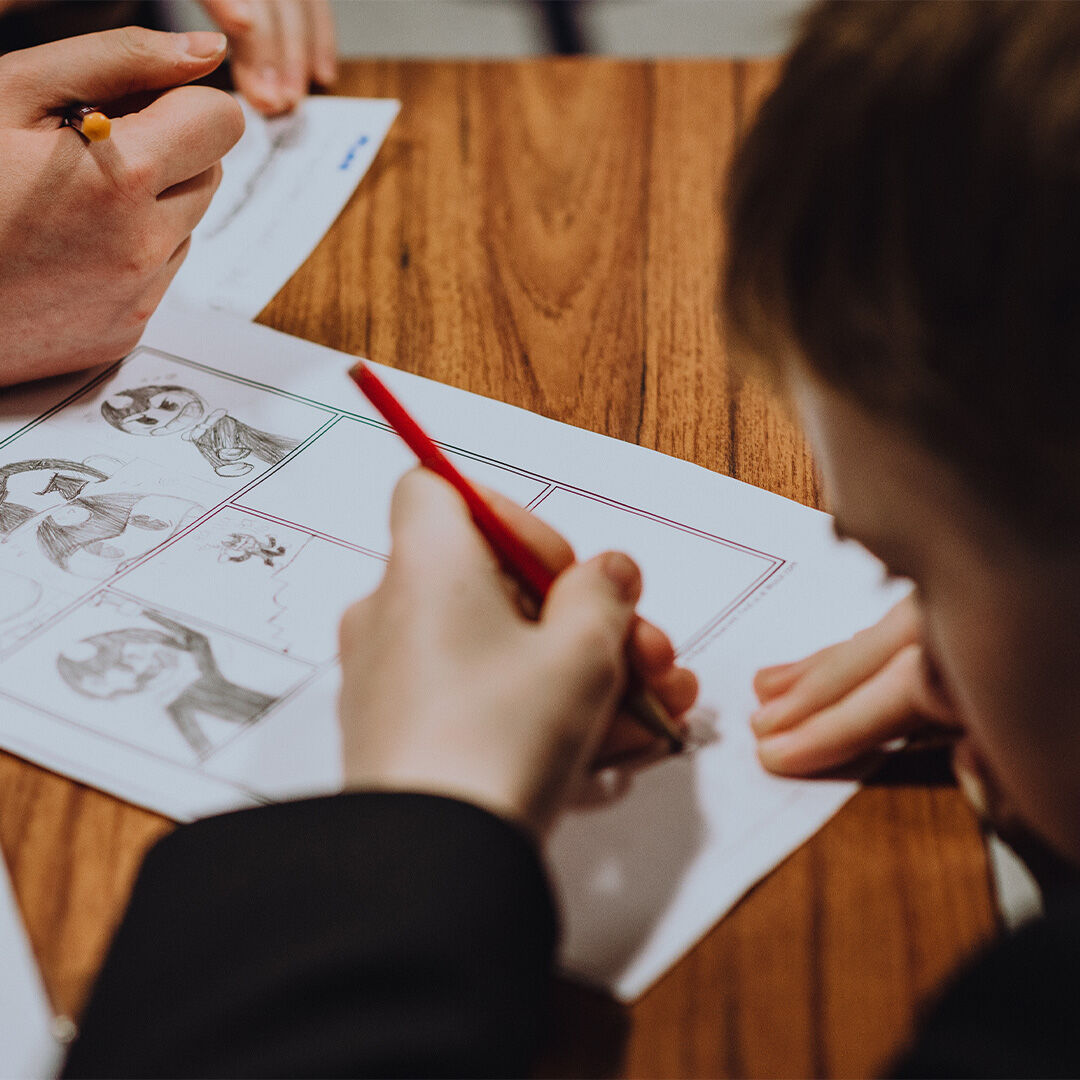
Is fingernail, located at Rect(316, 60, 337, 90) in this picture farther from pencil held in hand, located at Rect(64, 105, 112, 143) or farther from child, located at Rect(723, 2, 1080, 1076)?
child, located at Rect(723, 2, 1080, 1076)

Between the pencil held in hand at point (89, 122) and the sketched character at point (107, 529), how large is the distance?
20 cm

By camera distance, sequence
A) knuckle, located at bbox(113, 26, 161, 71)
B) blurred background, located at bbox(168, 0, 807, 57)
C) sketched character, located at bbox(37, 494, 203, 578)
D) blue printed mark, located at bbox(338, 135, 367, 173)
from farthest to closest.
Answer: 1. blurred background, located at bbox(168, 0, 807, 57)
2. blue printed mark, located at bbox(338, 135, 367, 173)
3. knuckle, located at bbox(113, 26, 161, 71)
4. sketched character, located at bbox(37, 494, 203, 578)

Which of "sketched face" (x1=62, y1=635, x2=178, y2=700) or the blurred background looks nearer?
"sketched face" (x1=62, y1=635, x2=178, y2=700)

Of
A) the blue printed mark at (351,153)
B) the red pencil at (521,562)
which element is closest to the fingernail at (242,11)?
the blue printed mark at (351,153)

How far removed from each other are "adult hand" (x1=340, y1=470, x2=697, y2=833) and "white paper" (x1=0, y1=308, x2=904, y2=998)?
4cm

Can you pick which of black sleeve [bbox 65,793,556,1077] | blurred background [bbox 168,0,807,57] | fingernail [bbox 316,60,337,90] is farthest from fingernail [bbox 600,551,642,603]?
blurred background [bbox 168,0,807,57]

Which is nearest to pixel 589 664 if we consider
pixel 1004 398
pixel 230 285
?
pixel 1004 398

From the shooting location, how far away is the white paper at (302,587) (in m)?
0.40

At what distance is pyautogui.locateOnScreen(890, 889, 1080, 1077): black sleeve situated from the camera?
28 centimetres

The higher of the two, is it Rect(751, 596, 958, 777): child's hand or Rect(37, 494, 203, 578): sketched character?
Rect(37, 494, 203, 578): sketched character

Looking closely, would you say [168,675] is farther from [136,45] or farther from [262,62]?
[262,62]

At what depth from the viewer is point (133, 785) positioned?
42cm

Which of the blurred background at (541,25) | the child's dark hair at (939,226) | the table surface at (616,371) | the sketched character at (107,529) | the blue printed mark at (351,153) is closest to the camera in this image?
the child's dark hair at (939,226)

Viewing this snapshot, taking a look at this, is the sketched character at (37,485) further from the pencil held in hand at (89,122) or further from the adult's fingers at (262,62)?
the adult's fingers at (262,62)
